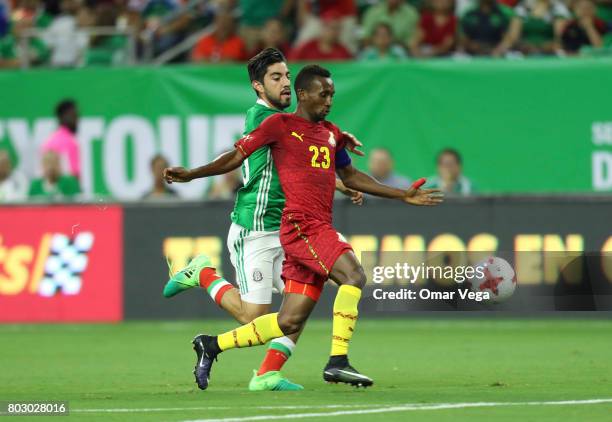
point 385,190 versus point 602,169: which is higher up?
point 602,169

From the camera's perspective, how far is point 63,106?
1764cm

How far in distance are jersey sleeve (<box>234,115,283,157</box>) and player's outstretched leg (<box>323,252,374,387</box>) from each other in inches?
33.6

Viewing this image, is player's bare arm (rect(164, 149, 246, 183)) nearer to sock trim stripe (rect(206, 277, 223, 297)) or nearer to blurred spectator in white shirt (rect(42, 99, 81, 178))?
sock trim stripe (rect(206, 277, 223, 297))

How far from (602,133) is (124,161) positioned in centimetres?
560

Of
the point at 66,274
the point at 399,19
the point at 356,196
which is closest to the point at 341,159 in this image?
the point at 356,196

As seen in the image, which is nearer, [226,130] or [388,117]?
[388,117]

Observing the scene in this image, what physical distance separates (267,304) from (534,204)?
21.1 ft

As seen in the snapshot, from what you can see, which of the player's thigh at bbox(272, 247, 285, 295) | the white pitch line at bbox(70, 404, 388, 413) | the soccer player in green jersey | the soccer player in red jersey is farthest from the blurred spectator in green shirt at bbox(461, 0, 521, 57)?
the white pitch line at bbox(70, 404, 388, 413)

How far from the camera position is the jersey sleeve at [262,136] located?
9.01m

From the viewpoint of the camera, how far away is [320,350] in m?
12.9

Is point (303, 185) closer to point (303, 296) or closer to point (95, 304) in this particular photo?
point (303, 296)

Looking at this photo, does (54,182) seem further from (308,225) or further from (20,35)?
(308,225)

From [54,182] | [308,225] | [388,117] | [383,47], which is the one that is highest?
[383,47]

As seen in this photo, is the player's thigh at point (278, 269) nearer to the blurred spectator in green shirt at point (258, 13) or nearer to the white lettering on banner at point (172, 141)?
the white lettering on banner at point (172, 141)
